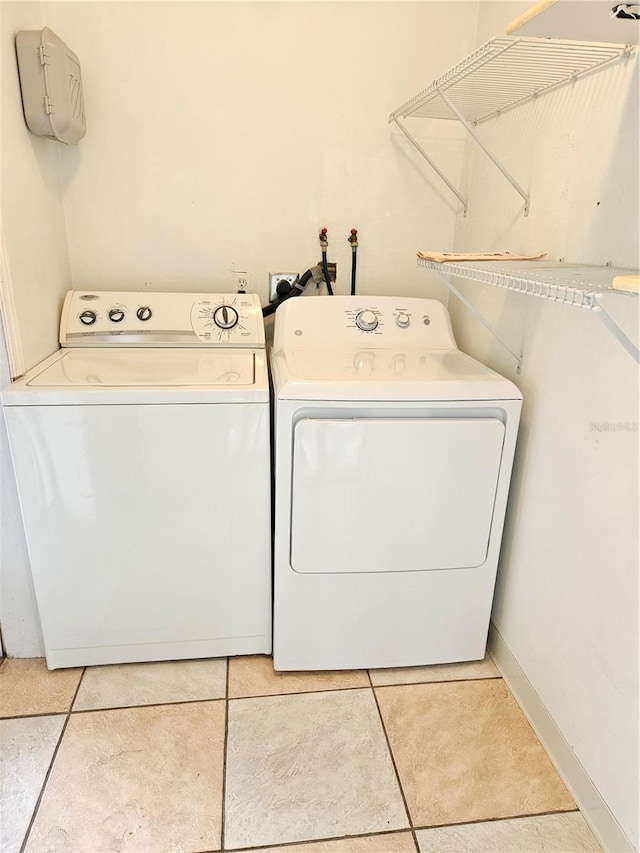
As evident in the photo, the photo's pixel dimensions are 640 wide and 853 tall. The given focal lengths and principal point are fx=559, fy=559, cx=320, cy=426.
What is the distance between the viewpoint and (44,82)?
1471mm

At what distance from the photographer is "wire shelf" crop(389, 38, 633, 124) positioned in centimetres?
116

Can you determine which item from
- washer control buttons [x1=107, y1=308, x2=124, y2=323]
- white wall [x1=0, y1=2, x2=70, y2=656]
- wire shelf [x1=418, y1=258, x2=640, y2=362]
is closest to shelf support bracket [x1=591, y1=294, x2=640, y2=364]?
wire shelf [x1=418, y1=258, x2=640, y2=362]

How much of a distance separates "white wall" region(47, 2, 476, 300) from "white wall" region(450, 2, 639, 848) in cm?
35

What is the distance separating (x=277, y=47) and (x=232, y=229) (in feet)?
1.91

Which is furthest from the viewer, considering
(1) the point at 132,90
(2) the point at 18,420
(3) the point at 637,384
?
(1) the point at 132,90

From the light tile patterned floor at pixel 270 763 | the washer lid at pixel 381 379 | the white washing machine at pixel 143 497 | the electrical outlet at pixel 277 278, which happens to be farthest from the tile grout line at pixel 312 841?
the electrical outlet at pixel 277 278

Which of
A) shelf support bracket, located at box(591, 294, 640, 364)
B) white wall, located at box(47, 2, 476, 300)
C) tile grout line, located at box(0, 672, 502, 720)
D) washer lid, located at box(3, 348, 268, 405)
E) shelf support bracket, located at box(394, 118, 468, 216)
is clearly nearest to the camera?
shelf support bracket, located at box(591, 294, 640, 364)

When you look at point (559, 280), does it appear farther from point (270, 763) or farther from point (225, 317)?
point (270, 763)

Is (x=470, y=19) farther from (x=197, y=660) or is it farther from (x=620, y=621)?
(x=197, y=660)

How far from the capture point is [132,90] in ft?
5.88

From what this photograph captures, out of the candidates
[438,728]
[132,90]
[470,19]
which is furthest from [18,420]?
[470,19]

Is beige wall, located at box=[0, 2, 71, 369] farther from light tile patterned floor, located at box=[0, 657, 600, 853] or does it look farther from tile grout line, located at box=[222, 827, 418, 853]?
tile grout line, located at box=[222, 827, 418, 853]

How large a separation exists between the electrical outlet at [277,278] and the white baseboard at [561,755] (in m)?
1.35

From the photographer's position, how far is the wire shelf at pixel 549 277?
0.89 meters
